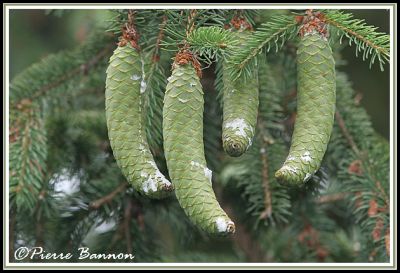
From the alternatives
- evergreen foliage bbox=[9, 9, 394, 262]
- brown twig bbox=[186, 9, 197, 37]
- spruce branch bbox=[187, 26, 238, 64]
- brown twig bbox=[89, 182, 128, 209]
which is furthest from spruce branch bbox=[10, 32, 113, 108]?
spruce branch bbox=[187, 26, 238, 64]

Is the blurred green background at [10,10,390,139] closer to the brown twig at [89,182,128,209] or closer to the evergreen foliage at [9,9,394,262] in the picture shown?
the evergreen foliage at [9,9,394,262]

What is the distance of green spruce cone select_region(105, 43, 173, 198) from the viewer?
1196 millimetres

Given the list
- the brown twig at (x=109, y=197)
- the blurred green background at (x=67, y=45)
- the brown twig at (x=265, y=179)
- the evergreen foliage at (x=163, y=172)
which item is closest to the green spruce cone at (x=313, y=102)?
the evergreen foliage at (x=163, y=172)

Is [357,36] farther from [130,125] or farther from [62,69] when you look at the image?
[62,69]

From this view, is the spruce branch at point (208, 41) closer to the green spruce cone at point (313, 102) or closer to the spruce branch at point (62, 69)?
the green spruce cone at point (313, 102)

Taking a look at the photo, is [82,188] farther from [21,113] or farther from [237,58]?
[237,58]

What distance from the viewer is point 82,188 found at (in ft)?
6.57

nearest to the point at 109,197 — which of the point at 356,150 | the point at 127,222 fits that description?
the point at 127,222

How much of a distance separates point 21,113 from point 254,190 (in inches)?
27.4

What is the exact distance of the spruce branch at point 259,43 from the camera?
1314 mm

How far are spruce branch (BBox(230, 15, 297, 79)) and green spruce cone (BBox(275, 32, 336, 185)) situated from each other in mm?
50

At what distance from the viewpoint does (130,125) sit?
1.25 m

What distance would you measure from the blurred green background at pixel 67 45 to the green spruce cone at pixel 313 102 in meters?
1.77

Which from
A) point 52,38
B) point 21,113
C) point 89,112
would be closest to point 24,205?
point 21,113
